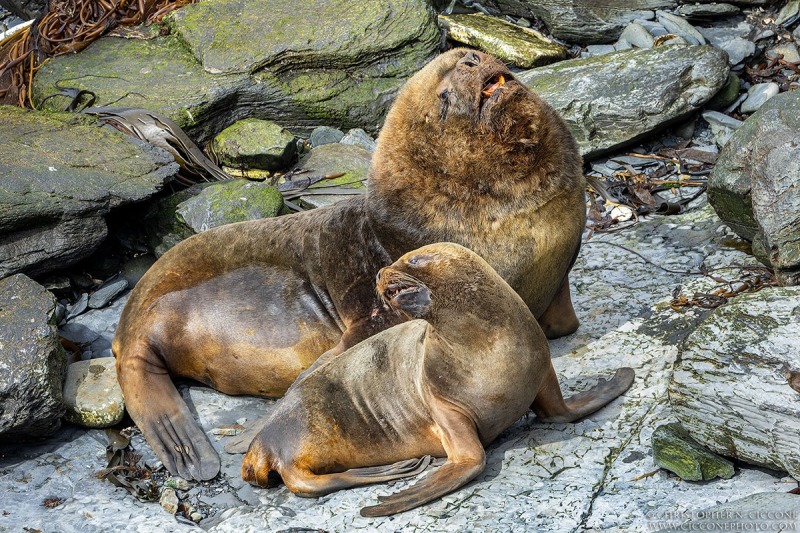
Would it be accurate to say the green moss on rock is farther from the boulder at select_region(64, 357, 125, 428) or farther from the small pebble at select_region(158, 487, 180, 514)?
the boulder at select_region(64, 357, 125, 428)

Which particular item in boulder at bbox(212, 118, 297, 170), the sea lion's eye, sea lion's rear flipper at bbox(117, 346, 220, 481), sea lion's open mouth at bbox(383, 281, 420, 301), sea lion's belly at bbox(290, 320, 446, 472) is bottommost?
sea lion's rear flipper at bbox(117, 346, 220, 481)

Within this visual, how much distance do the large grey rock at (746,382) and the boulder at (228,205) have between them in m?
3.33

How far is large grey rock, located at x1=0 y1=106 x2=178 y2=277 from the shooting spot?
6035 mm

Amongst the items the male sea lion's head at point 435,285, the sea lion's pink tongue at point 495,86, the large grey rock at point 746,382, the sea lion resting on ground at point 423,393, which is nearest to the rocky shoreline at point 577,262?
the large grey rock at point 746,382

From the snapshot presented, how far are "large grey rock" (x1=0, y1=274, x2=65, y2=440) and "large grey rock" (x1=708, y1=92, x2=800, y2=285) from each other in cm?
377

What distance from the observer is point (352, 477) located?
4.33 metres

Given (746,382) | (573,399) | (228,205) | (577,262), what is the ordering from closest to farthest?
(746,382) → (573,399) → (577,262) → (228,205)

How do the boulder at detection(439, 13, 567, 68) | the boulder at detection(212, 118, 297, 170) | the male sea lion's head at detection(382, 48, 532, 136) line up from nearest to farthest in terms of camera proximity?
1. the male sea lion's head at detection(382, 48, 532, 136)
2. the boulder at detection(212, 118, 297, 170)
3. the boulder at detection(439, 13, 567, 68)

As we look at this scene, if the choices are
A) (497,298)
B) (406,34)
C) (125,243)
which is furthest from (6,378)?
(406,34)

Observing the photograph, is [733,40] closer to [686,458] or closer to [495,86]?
[495,86]

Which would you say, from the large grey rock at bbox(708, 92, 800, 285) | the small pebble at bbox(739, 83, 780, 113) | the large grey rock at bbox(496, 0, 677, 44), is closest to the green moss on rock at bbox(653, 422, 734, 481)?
the large grey rock at bbox(708, 92, 800, 285)

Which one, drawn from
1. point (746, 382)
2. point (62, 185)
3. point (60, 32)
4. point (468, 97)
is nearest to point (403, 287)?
point (468, 97)

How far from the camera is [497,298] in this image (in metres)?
4.14

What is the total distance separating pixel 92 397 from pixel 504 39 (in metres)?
4.92
